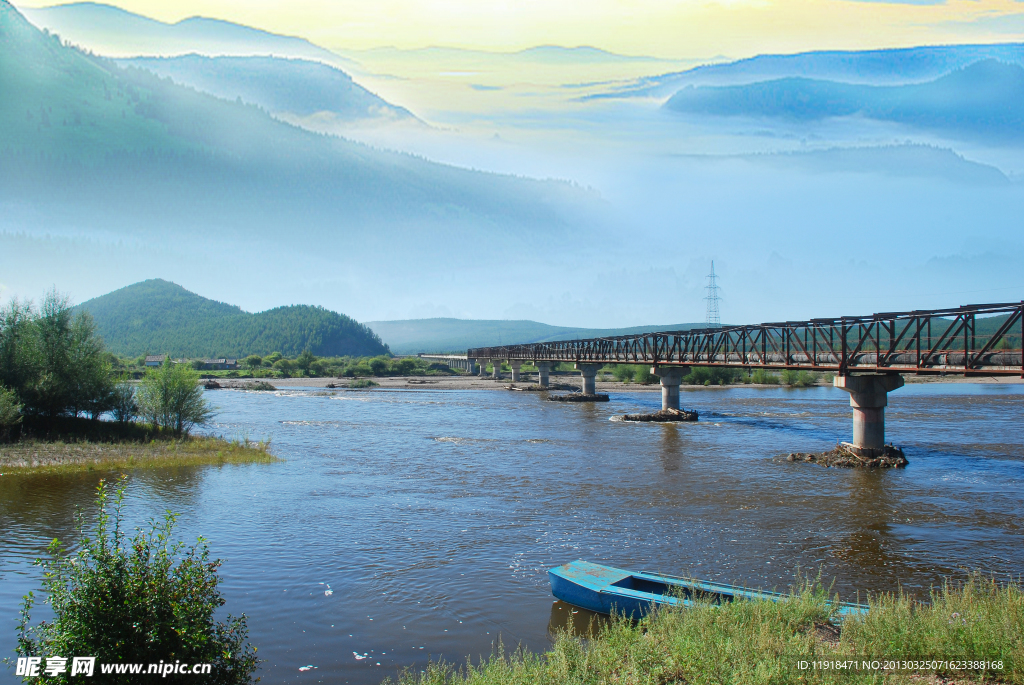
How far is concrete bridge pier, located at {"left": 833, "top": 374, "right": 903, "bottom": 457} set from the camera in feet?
141

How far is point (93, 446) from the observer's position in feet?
142

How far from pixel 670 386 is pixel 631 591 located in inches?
2508

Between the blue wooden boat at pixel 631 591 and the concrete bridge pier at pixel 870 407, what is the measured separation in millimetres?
31361

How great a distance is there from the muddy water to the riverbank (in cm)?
206

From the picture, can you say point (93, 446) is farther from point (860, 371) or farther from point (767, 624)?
point (860, 371)

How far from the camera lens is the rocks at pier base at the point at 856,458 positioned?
4192cm

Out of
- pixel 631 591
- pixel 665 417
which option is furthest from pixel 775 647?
pixel 665 417

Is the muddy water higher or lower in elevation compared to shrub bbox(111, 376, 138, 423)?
lower

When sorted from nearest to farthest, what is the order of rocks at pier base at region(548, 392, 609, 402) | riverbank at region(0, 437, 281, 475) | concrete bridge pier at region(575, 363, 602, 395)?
riverbank at region(0, 437, 281, 475) → rocks at pier base at region(548, 392, 609, 402) → concrete bridge pier at region(575, 363, 602, 395)

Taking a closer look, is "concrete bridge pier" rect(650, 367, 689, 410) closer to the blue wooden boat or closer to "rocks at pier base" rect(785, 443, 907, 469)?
"rocks at pier base" rect(785, 443, 907, 469)

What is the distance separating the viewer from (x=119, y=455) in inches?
1626

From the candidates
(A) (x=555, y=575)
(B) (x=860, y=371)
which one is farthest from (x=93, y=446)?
(B) (x=860, y=371)

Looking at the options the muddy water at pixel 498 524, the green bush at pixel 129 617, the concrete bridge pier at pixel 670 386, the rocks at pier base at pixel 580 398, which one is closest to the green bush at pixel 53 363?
the muddy water at pixel 498 524

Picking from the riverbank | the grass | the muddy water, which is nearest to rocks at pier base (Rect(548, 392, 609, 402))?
the muddy water
